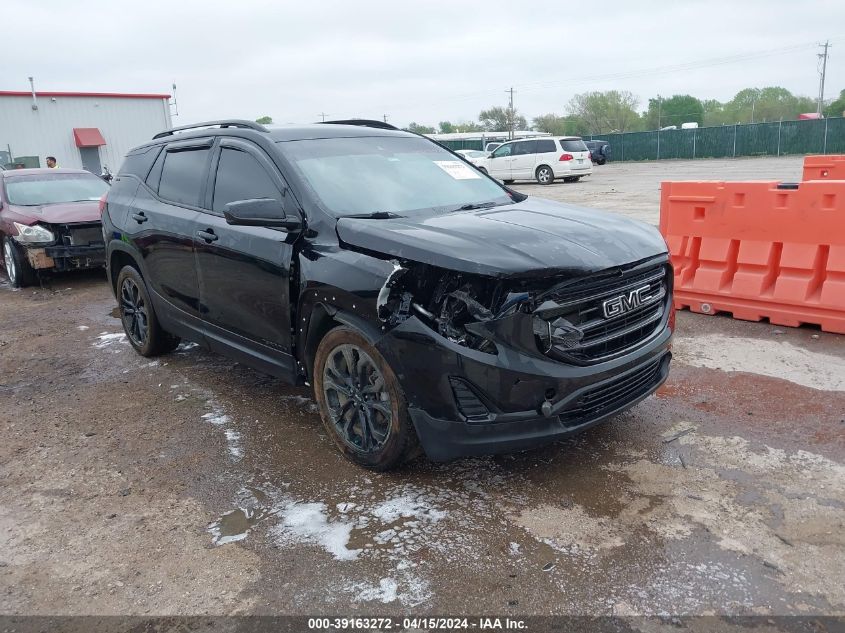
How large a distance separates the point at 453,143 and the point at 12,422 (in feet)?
165

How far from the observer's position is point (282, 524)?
10.8 ft

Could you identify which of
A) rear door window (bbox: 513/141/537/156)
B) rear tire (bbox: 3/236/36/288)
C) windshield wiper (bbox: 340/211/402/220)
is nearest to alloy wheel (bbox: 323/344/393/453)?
windshield wiper (bbox: 340/211/402/220)

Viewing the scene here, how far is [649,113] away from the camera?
3846 inches

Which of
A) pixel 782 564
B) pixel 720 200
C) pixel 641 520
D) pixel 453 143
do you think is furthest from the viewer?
pixel 453 143

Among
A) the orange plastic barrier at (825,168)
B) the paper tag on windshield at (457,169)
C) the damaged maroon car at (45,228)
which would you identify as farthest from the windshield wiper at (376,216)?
the orange plastic barrier at (825,168)

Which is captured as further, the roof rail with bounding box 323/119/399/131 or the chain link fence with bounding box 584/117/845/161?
the chain link fence with bounding box 584/117/845/161

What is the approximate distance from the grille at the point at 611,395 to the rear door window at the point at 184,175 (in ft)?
10.1

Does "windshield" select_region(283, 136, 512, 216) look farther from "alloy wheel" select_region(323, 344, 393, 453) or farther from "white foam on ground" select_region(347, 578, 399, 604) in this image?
"white foam on ground" select_region(347, 578, 399, 604)

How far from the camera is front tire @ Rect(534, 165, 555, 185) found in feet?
86.6

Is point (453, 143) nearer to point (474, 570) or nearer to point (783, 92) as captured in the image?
point (474, 570)

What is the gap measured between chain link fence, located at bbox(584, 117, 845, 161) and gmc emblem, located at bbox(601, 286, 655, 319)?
125 ft

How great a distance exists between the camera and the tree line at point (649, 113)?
78.8 meters

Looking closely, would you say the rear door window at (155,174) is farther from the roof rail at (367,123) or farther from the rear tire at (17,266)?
the rear tire at (17,266)

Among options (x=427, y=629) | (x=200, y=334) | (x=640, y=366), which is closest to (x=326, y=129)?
(x=200, y=334)
